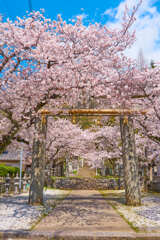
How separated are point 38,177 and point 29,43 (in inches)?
239

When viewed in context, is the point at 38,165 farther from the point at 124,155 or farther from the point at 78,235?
the point at 78,235

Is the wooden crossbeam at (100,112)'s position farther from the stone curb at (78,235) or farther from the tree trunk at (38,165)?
the stone curb at (78,235)

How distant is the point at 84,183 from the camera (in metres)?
23.6

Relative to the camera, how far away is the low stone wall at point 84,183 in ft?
75.9

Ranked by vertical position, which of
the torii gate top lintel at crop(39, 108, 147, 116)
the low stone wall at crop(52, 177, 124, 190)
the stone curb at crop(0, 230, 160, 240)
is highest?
the torii gate top lintel at crop(39, 108, 147, 116)

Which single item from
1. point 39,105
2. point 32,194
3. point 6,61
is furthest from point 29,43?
point 32,194

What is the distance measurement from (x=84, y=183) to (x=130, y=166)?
14.2 m

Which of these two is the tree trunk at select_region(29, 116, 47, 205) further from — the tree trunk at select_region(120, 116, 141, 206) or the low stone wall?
the low stone wall

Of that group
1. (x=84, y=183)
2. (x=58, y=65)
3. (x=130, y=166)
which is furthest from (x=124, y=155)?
(x=84, y=183)

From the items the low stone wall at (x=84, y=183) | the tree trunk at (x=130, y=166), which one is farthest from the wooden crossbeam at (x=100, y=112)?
the low stone wall at (x=84, y=183)

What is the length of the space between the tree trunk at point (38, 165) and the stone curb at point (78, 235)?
15.0 ft

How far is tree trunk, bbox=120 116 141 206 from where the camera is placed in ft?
33.6

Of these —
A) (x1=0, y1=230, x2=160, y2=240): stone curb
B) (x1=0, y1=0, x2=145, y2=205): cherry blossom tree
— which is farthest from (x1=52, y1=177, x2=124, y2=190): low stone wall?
(x1=0, y1=230, x2=160, y2=240): stone curb

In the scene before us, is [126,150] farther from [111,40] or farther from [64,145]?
[64,145]
